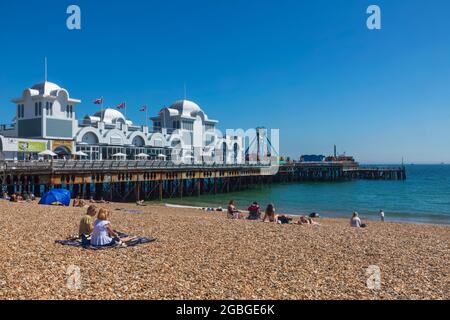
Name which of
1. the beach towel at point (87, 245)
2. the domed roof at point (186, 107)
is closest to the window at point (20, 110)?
the domed roof at point (186, 107)

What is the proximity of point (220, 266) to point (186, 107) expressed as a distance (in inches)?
1863

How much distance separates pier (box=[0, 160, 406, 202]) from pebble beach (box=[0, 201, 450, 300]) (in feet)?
54.6

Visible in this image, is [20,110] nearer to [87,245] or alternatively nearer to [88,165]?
[88,165]

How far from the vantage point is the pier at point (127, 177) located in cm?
2577

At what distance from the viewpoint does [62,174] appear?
2672cm

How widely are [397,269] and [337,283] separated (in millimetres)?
1669

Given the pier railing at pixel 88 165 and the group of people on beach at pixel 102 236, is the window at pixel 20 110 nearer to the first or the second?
the pier railing at pixel 88 165

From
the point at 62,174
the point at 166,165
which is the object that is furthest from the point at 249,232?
the point at 166,165

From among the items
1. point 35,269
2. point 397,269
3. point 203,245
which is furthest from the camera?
point 203,245

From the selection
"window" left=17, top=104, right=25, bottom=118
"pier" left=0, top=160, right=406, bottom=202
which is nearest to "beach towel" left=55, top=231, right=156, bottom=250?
"pier" left=0, top=160, right=406, bottom=202

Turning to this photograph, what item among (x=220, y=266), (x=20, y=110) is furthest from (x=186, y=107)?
(x=220, y=266)

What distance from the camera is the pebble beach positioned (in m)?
5.33

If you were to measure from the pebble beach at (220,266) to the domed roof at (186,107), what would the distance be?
141 ft
